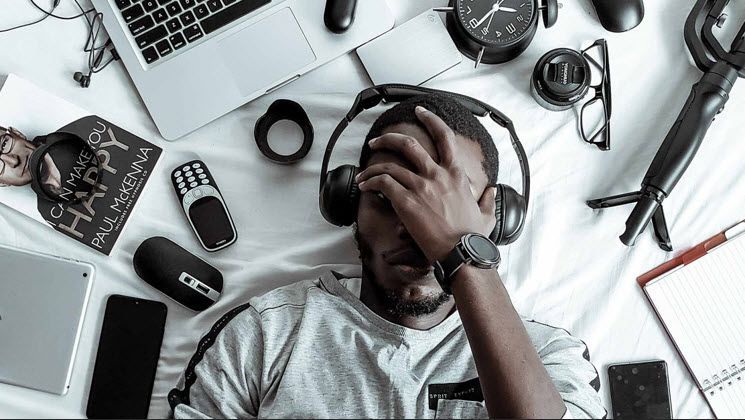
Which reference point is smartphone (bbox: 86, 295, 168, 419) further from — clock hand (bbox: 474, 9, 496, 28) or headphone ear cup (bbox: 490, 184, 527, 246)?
clock hand (bbox: 474, 9, 496, 28)

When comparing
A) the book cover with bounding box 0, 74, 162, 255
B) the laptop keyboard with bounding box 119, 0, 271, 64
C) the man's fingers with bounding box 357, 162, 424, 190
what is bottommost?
the man's fingers with bounding box 357, 162, 424, 190

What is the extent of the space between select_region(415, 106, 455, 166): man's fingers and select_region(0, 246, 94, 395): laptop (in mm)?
576

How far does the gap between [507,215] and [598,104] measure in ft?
1.08

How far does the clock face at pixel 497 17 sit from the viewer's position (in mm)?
1254

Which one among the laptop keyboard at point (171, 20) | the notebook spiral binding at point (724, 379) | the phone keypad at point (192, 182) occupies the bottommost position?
the notebook spiral binding at point (724, 379)

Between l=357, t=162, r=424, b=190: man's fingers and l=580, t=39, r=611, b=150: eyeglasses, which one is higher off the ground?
l=357, t=162, r=424, b=190: man's fingers

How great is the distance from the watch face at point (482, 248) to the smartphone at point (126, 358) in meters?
Result: 0.52

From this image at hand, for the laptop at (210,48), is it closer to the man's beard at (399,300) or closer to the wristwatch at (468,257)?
the man's beard at (399,300)

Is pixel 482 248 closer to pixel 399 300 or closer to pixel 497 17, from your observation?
pixel 399 300

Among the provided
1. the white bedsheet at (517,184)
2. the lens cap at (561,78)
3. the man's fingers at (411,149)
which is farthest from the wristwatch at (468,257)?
the lens cap at (561,78)

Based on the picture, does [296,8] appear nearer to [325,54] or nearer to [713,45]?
[325,54]

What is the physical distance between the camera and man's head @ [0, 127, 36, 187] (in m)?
1.22

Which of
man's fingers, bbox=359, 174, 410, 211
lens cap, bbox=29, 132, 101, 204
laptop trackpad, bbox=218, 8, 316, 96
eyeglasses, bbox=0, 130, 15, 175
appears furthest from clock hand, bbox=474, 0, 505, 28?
eyeglasses, bbox=0, 130, 15, 175

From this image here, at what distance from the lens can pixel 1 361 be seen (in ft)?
3.96
